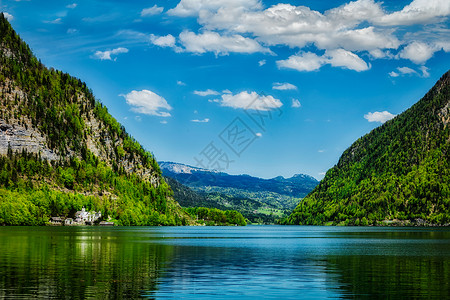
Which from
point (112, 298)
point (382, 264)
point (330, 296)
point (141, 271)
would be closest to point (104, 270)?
point (141, 271)

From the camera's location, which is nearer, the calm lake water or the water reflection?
the water reflection

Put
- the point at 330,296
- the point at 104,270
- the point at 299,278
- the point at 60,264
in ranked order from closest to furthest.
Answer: the point at 330,296 < the point at 299,278 < the point at 104,270 < the point at 60,264

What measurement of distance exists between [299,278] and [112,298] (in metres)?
21.3

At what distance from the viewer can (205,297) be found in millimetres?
40656

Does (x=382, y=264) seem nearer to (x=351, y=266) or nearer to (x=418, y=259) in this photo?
(x=351, y=266)

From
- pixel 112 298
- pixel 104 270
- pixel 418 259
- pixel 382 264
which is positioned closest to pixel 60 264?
pixel 104 270

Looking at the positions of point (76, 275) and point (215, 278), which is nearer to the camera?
point (76, 275)

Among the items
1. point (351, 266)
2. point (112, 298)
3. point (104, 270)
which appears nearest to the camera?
point (112, 298)

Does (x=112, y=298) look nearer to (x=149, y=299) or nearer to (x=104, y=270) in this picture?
(x=149, y=299)

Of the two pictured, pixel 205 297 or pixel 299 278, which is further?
pixel 299 278

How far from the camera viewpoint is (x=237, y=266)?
2559 inches

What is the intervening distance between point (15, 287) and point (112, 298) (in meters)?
9.53

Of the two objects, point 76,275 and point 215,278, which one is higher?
point 76,275

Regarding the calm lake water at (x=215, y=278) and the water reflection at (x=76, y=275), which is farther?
the calm lake water at (x=215, y=278)
